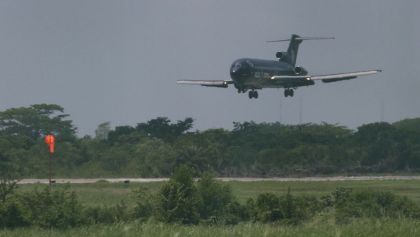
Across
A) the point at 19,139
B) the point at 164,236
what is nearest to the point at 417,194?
the point at 164,236

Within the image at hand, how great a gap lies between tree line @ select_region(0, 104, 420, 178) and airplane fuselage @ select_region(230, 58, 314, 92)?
16.3ft

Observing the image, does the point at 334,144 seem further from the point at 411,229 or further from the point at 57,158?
the point at 411,229

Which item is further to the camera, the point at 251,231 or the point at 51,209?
the point at 51,209

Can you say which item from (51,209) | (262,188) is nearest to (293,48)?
(262,188)

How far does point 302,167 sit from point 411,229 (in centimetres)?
5490

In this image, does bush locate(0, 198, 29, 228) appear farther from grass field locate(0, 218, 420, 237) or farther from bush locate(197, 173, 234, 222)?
bush locate(197, 173, 234, 222)

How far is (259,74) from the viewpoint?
8431cm

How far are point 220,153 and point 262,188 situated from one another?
88.2 feet

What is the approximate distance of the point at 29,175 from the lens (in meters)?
76.1

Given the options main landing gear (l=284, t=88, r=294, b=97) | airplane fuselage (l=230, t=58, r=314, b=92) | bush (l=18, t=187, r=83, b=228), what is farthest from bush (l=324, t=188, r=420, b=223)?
main landing gear (l=284, t=88, r=294, b=97)

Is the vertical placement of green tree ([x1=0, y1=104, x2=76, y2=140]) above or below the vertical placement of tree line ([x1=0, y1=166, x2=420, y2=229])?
above

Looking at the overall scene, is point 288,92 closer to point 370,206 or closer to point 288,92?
point 288,92

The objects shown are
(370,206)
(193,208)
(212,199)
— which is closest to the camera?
(193,208)

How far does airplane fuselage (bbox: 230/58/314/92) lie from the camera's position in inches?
3246
